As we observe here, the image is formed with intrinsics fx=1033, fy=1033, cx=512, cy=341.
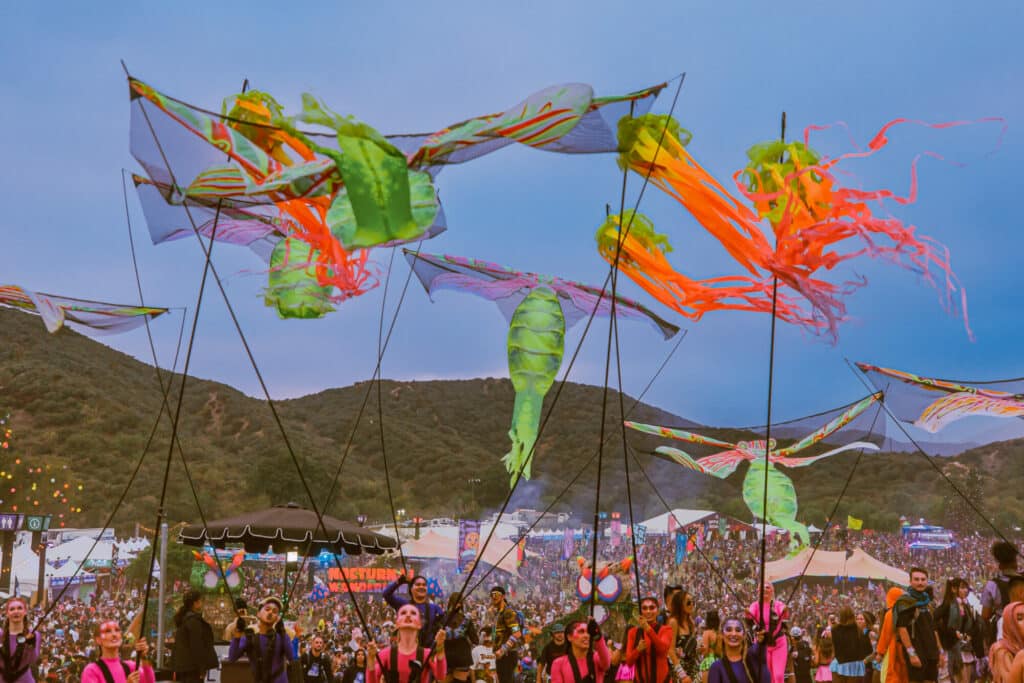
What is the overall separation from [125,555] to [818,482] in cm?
2999

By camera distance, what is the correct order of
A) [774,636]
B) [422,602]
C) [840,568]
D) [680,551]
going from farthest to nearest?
[680,551], [840,568], [422,602], [774,636]

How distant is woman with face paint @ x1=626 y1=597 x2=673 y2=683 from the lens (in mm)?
7230

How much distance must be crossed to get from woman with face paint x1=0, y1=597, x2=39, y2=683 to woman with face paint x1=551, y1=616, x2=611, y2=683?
3.98 m

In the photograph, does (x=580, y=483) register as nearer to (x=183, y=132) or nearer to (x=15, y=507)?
(x=15, y=507)

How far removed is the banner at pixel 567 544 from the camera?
3053cm

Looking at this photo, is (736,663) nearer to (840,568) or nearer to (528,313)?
(528,313)

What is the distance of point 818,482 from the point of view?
47.7 metres

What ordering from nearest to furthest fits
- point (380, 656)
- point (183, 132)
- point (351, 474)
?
point (380, 656) → point (183, 132) → point (351, 474)

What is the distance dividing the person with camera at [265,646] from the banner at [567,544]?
2308 centimetres

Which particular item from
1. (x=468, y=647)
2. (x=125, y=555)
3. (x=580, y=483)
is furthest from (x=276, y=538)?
(x=580, y=483)

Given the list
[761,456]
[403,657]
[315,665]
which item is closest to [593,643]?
[403,657]

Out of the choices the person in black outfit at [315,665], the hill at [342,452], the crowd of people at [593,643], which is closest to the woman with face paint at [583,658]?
the crowd of people at [593,643]

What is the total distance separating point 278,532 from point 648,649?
27.4 feet

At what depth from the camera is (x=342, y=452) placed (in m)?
57.0
